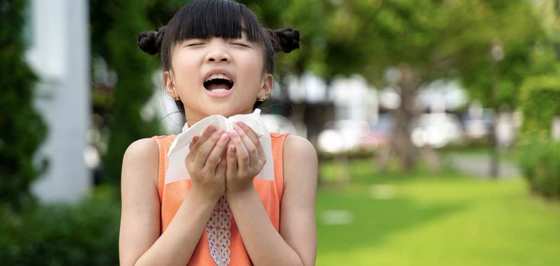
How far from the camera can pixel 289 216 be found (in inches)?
64.8

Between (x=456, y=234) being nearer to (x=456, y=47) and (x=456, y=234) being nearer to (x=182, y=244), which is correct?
(x=182, y=244)

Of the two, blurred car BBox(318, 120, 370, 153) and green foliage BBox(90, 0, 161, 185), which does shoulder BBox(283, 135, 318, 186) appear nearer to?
green foliage BBox(90, 0, 161, 185)

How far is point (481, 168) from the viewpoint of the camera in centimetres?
A: 2050

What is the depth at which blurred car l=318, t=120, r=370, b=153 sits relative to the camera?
2718 cm

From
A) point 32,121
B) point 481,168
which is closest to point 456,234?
point 32,121

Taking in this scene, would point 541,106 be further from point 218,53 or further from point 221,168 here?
point 221,168

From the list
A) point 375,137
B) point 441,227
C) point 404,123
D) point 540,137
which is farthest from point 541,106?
point 375,137

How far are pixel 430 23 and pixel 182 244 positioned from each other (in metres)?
15.4

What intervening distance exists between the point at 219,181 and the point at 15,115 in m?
4.11

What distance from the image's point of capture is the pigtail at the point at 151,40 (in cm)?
181

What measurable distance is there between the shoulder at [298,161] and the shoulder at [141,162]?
339mm

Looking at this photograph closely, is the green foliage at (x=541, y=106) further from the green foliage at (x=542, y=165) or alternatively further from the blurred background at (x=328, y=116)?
the green foliage at (x=542, y=165)

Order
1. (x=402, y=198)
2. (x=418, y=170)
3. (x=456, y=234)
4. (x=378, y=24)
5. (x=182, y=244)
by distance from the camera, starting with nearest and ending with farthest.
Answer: (x=182, y=244) < (x=456, y=234) < (x=402, y=198) < (x=378, y=24) < (x=418, y=170)

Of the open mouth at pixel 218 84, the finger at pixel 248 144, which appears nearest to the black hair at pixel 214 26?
the open mouth at pixel 218 84
